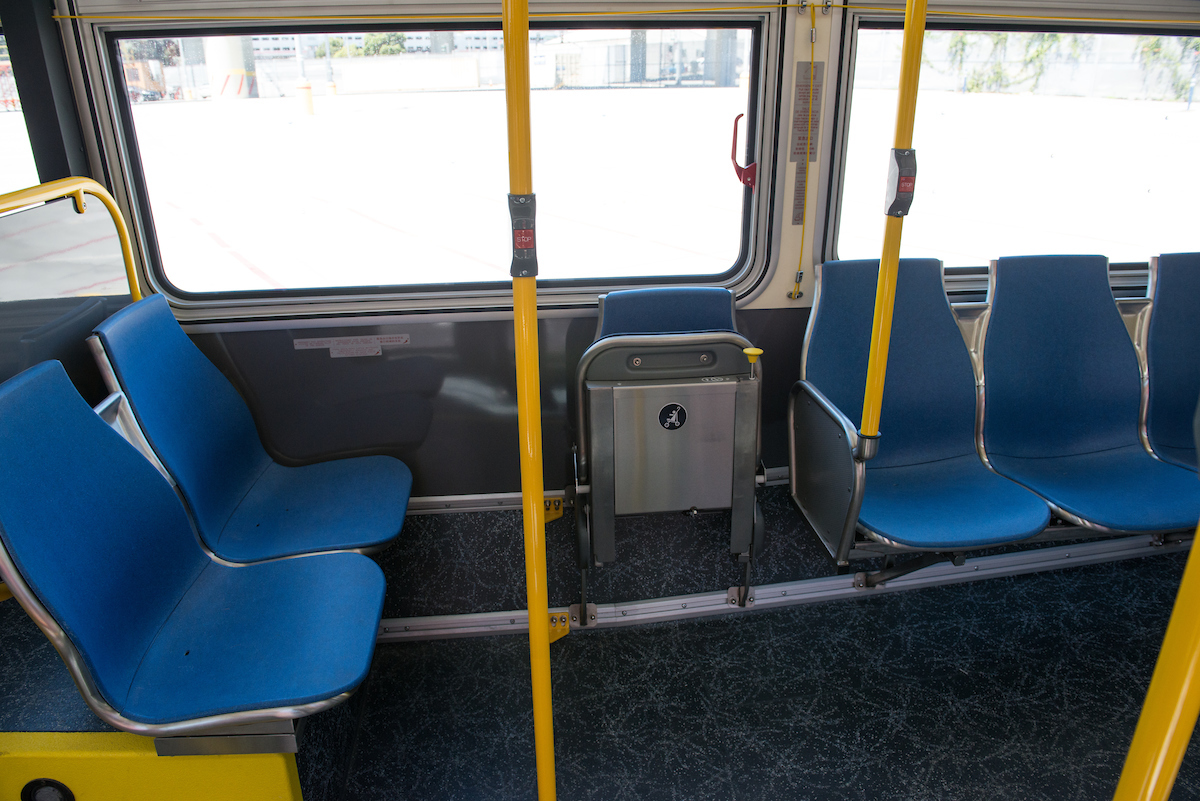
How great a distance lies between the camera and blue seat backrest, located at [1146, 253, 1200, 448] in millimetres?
2756

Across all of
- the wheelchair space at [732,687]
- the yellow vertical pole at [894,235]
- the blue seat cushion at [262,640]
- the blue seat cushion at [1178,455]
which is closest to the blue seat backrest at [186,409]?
the blue seat cushion at [262,640]

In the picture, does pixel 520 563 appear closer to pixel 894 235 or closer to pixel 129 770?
pixel 129 770

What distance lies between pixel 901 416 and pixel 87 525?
7.91 feet

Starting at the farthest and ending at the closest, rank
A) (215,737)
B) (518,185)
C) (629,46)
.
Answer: (629,46)
(215,737)
(518,185)

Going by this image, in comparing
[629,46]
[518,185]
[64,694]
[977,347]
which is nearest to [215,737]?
[64,694]

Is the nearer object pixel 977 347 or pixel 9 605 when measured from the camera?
pixel 9 605

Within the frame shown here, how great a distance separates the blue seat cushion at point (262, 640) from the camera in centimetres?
146

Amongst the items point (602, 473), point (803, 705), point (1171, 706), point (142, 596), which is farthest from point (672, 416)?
point (1171, 706)

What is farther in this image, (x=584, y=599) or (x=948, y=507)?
(x=584, y=599)

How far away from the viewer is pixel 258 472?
8.00ft

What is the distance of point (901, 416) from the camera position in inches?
101

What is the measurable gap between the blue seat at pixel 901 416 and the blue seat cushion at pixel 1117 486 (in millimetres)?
126

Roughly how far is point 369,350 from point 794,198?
1.62 metres

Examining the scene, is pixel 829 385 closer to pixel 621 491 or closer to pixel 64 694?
pixel 621 491
